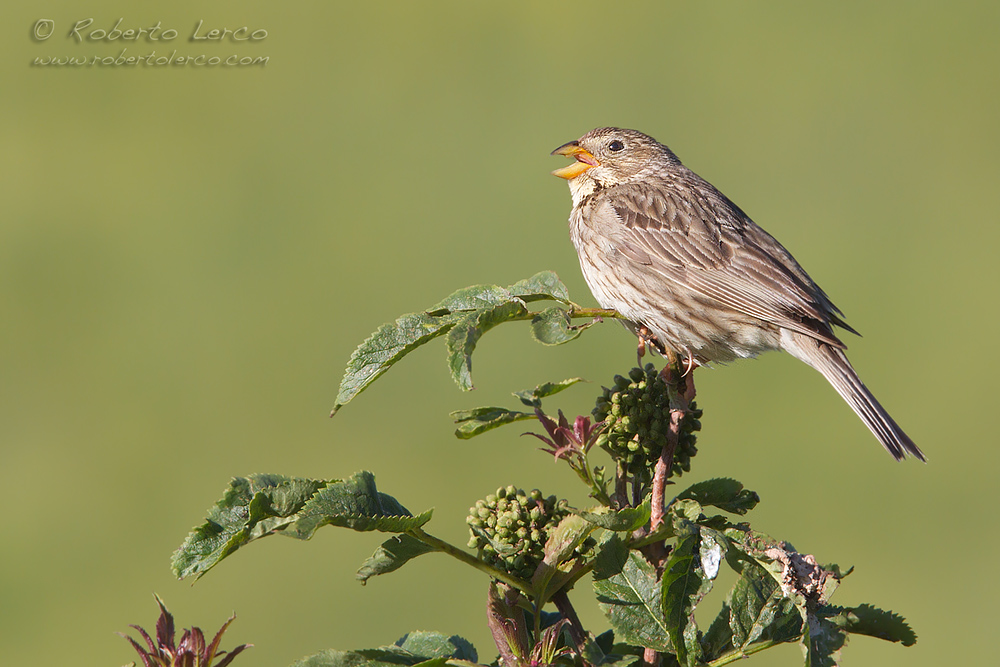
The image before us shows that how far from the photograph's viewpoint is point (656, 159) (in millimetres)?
5426

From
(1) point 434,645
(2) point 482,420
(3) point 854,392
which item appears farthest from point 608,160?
(1) point 434,645

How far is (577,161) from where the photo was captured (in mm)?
5418

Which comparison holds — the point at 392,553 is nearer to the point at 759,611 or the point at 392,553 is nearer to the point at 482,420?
the point at 482,420

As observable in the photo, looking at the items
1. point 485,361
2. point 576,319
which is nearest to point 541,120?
point 485,361

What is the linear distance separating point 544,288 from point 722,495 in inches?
24.0

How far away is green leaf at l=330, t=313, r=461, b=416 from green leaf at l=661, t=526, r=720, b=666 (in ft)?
2.14

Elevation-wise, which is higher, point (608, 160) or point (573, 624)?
point (608, 160)

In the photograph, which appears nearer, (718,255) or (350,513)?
(350,513)

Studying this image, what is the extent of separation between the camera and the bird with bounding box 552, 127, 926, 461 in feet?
13.8

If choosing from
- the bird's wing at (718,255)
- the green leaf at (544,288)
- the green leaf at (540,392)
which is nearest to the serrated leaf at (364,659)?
the green leaf at (540,392)

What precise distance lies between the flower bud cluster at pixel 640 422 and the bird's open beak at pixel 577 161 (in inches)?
116

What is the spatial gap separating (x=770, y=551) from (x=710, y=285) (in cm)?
256

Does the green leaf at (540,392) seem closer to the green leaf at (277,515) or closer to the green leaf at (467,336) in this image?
the green leaf at (467,336)

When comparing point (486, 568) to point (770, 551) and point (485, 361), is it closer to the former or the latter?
point (770, 551)
